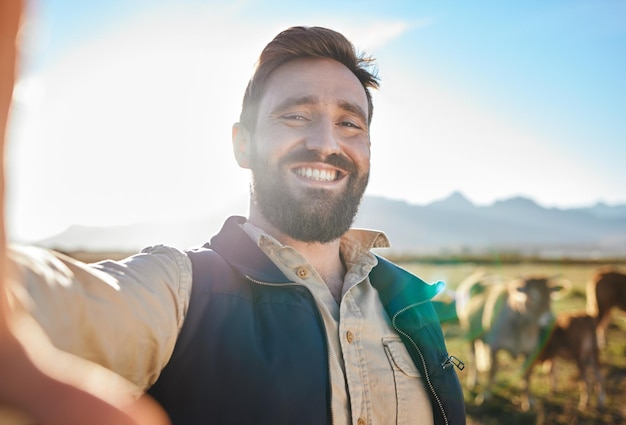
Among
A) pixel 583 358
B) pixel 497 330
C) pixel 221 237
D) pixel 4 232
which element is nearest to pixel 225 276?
pixel 221 237

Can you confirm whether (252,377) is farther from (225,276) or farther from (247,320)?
(225,276)

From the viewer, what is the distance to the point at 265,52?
109 inches

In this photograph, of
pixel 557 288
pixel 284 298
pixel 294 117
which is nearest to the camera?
pixel 284 298

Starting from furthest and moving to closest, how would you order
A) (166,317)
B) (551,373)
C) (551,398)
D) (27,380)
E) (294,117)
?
1. (551,373)
2. (551,398)
3. (294,117)
4. (166,317)
5. (27,380)

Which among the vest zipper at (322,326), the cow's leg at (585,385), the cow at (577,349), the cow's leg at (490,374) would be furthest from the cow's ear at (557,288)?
the vest zipper at (322,326)

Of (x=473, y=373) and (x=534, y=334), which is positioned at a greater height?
(x=534, y=334)

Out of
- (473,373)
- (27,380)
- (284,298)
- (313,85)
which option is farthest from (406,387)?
(473,373)

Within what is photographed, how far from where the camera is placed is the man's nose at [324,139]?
252cm

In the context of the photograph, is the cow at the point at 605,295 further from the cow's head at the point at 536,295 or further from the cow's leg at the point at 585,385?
the cow's leg at the point at 585,385

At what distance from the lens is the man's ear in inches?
113

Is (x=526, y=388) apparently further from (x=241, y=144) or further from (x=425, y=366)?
(x=241, y=144)

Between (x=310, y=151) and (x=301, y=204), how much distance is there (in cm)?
31

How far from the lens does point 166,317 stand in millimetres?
1513

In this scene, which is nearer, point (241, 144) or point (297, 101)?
point (297, 101)
